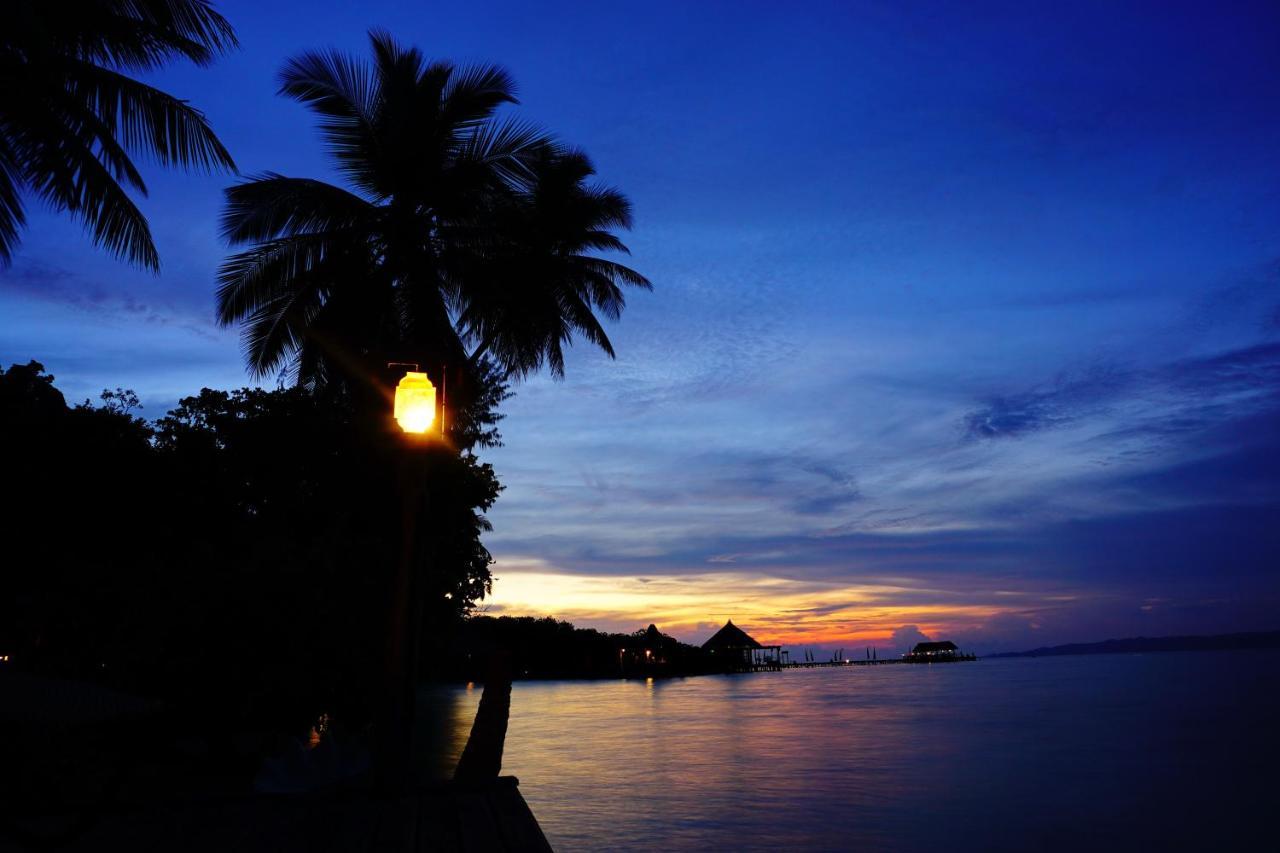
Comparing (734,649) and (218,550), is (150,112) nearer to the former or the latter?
(218,550)

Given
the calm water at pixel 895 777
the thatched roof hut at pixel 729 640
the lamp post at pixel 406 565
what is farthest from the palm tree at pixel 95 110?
the thatched roof hut at pixel 729 640

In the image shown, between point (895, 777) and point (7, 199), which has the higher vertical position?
point (7, 199)

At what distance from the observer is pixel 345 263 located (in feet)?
49.0

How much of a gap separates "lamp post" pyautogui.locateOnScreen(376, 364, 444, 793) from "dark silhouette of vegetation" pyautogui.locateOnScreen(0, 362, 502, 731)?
30.3 inches

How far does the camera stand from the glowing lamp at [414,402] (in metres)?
7.38

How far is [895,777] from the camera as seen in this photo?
25.3m

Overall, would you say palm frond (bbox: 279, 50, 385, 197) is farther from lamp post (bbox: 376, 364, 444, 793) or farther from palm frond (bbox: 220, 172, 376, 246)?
lamp post (bbox: 376, 364, 444, 793)

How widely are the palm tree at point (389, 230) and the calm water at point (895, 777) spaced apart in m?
9.00

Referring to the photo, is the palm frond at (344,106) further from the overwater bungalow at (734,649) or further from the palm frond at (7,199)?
the overwater bungalow at (734,649)

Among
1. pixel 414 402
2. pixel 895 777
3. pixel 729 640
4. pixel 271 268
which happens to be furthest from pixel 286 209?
pixel 729 640

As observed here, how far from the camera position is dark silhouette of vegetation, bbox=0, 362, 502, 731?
13070 mm

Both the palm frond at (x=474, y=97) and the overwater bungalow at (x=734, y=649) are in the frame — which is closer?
the palm frond at (x=474, y=97)

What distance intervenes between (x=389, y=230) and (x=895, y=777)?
19.6 metres

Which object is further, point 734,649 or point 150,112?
point 734,649
